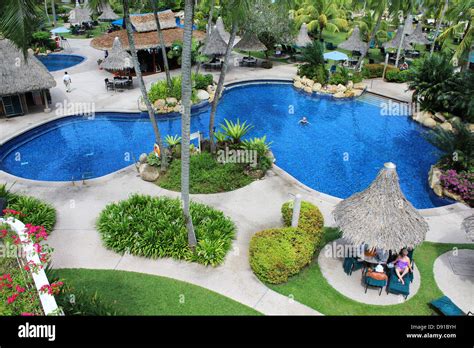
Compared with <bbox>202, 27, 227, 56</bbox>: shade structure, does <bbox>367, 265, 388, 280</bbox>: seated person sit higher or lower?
lower

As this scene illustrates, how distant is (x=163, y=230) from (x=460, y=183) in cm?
1215

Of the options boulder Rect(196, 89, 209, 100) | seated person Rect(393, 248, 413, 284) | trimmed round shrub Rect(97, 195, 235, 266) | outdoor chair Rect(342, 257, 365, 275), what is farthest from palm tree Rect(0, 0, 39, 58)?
boulder Rect(196, 89, 209, 100)

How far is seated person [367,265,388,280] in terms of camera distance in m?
10.5

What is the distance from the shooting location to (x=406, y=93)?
27.4m

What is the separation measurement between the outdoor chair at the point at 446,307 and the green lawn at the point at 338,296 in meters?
0.25

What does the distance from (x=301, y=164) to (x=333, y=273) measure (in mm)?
8158

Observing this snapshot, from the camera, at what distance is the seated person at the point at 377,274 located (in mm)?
10531

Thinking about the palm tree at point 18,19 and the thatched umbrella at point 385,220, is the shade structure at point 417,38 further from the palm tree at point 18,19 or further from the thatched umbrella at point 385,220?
the palm tree at point 18,19

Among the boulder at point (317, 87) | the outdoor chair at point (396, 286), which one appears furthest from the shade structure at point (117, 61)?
the outdoor chair at point (396, 286)

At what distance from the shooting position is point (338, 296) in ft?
35.0

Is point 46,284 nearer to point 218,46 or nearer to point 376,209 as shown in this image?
point 376,209

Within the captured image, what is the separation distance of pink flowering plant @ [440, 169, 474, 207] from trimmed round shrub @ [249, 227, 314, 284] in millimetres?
7797

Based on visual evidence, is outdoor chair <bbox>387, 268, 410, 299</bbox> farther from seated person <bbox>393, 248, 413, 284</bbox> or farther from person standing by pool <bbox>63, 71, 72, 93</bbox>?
person standing by pool <bbox>63, 71, 72, 93</bbox>

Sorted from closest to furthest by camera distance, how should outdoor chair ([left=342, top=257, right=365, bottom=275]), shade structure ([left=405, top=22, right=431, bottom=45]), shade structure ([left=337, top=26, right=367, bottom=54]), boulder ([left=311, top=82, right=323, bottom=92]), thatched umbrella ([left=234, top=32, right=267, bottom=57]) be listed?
outdoor chair ([left=342, top=257, right=365, bottom=275]) < boulder ([left=311, top=82, right=323, bottom=92]) < thatched umbrella ([left=234, top=32, right=267, bottom=57]) < shade structure ([left=337, top=26, right=367, bottom=54]) < shade structure ([left=405, top=22, right=431, bottom=45])
